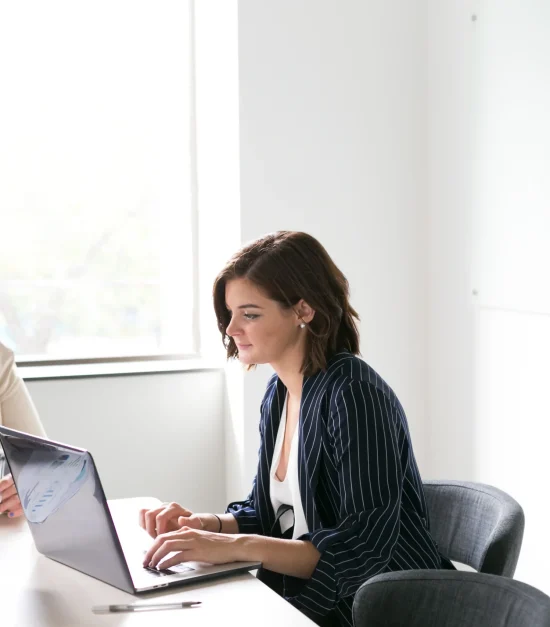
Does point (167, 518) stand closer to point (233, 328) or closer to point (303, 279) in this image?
point (233, 328)

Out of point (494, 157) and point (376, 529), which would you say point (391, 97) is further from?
point (376, 529)

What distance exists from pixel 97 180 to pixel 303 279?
1907 mm

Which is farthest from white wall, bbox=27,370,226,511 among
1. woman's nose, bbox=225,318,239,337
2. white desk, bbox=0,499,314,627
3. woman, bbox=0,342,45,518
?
white desk, bbox=0,499,314,627

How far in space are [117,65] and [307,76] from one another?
0.78m

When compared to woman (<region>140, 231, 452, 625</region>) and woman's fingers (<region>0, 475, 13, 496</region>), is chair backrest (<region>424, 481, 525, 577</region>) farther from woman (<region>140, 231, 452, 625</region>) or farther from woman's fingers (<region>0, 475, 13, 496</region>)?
woman's fingers (<region>0, 475, 13, 496</region>)

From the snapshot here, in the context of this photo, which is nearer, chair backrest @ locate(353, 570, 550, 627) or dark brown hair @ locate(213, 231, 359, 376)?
chair backrest @ locate(353, 570, 550, 627)

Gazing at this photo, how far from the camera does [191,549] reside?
145cm

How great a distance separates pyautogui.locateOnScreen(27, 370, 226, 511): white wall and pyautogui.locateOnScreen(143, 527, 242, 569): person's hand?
176cm

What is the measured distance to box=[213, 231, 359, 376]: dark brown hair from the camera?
1748 millimetres

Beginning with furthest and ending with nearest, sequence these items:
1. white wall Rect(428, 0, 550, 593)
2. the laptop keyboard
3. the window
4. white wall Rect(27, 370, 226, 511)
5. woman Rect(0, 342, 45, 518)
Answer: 1. the window
2. white wall Rect(27, 370, 226, 511)
3. white wall Rect(428, 0, 550, 593)
4. woman Rect(0, 342, 45, 518)
5. the laptop keyboard

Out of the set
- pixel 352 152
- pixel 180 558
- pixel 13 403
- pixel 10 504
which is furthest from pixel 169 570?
pixel 352 152

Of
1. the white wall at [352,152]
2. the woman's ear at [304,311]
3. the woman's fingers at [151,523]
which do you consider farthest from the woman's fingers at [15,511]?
the white wall at [352,152]

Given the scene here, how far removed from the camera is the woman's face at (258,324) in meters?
1.76

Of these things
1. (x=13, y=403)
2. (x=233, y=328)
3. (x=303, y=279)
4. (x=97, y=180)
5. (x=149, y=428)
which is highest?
(x=97, y=180)
